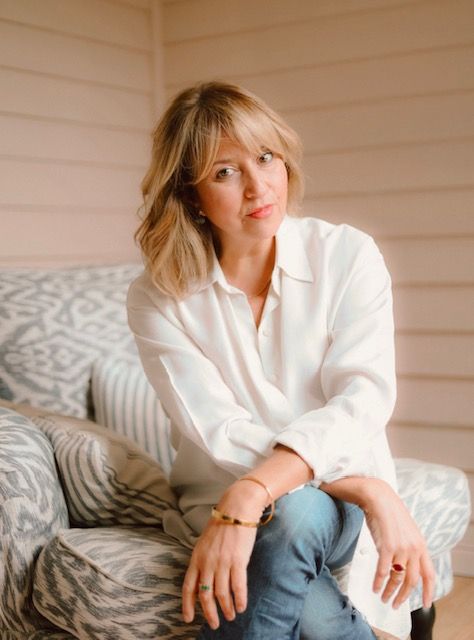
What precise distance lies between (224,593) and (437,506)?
0.69 metres

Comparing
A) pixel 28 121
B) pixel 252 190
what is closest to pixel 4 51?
pixel 28 121

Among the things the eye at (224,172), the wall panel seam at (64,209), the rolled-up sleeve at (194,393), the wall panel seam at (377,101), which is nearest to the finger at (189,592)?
the rolled-up sleeve at (194,393)

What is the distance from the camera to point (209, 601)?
1431mm

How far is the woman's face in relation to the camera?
5.68 feet

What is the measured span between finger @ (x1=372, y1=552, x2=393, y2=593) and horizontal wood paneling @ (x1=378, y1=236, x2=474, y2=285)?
1.34 m

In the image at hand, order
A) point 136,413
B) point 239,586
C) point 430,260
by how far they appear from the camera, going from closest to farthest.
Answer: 1. point 239,586
2. point 136,413
3. point 430,260

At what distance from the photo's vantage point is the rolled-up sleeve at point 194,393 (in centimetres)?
165

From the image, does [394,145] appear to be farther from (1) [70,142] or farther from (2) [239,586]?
(2) [239,586]

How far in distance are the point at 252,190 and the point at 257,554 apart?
0.65 metres

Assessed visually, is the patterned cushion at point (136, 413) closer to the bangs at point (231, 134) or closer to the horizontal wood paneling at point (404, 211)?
the bangs at point (231, 134)

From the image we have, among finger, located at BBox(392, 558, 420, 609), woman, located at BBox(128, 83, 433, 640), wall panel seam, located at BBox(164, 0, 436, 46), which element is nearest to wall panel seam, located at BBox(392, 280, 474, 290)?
wall panel seam, located at BBox(164, 0, 436, 46)

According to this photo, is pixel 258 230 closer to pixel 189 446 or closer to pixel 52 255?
pixel 189 446

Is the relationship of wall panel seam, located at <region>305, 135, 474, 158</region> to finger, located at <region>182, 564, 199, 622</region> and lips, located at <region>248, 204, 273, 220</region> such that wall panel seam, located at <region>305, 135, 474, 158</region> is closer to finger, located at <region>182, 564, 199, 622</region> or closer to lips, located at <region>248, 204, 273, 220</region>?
lips, located at <region>248, 204, 273, 220</region>

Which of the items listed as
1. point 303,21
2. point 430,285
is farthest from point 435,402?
point 303,21
